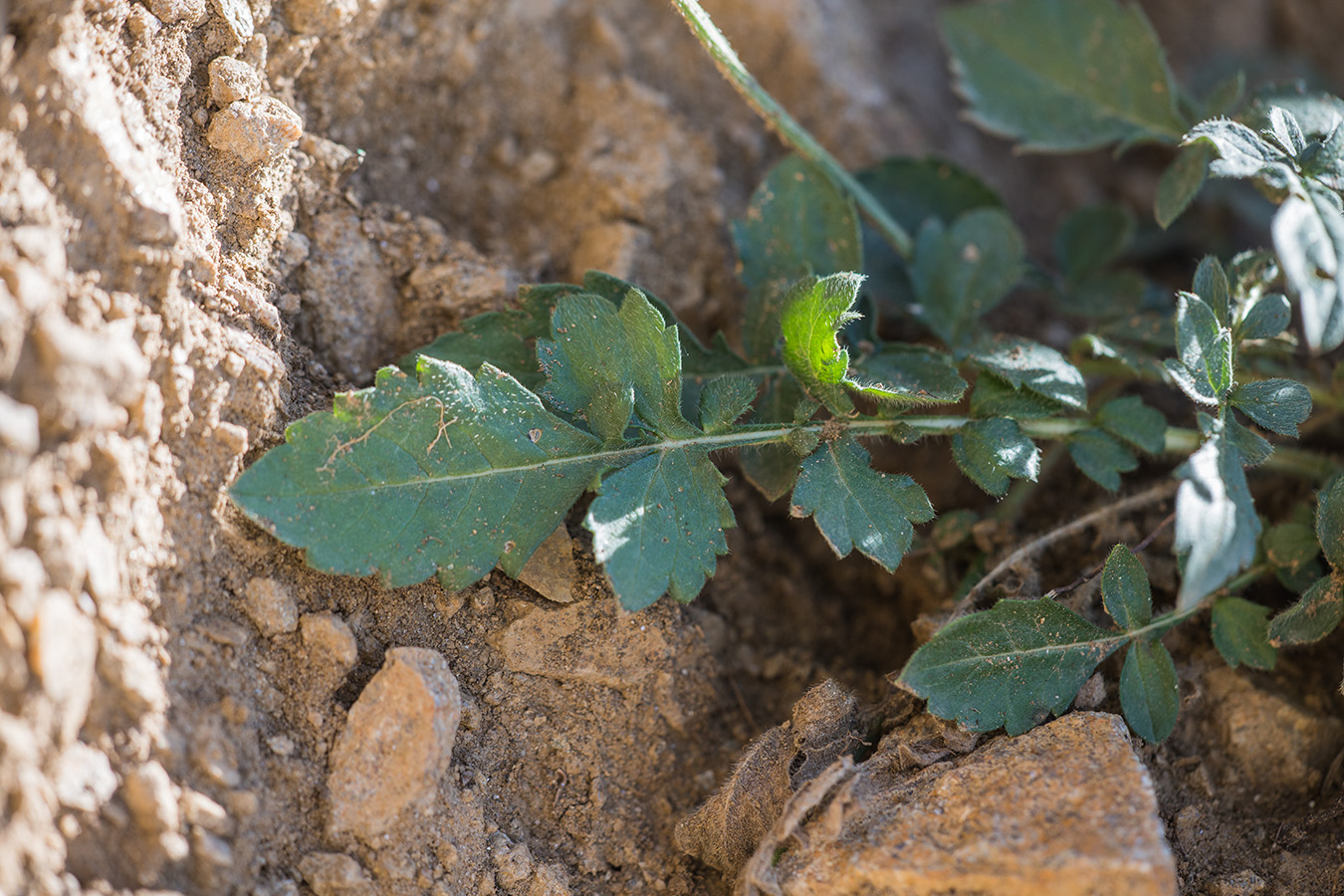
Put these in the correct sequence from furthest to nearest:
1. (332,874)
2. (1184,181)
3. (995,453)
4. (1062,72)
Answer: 1. (1062,72)
2. (1184,181)
3. (995,453)
4. (332,874)

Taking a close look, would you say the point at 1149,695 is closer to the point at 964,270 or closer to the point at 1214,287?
the point at 1214,287

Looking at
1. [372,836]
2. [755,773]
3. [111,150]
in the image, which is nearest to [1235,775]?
[755,773]

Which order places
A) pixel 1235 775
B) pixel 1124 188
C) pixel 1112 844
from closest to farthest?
pixel 1112 844
pixel 1235 775
pixel 1124 188

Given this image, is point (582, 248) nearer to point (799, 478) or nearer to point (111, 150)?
point (799, 478)

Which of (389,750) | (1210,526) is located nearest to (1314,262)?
(1210,526)

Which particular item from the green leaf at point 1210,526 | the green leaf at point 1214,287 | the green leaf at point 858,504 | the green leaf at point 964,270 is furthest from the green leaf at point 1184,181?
the green leaf at point 858,504
